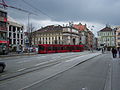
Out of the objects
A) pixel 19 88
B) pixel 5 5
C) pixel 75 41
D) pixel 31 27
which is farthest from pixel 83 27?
pixel 19 88

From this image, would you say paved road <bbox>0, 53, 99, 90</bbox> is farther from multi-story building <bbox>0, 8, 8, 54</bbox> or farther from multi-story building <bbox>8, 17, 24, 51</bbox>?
multi-story building <bbox>8, 17, 24, 51</bbox>

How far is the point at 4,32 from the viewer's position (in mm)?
51500

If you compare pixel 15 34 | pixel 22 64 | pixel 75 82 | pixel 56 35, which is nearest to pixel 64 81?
pixel 75 82

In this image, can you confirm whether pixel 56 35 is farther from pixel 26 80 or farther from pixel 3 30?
pixel 26 80

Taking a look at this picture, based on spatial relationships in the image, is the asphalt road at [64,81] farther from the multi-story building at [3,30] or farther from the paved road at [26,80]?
the multi-story building at [3,30]

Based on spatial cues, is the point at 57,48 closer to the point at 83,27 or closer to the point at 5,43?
the point at 5,43

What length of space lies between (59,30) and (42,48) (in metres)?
60.4

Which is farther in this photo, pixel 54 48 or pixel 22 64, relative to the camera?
pixel 54 48

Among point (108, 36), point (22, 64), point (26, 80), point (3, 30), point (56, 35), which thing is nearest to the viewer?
point (26, 80)

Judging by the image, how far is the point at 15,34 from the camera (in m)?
77.8

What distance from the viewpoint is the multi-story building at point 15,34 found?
74438 mm

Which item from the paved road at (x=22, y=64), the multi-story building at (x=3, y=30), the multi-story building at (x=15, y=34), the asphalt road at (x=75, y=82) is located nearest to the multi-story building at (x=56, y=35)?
the multi-story building at (x=15, y=34)

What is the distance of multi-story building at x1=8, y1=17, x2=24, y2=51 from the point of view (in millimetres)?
74438

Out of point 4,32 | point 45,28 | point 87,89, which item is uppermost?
point 45,28
